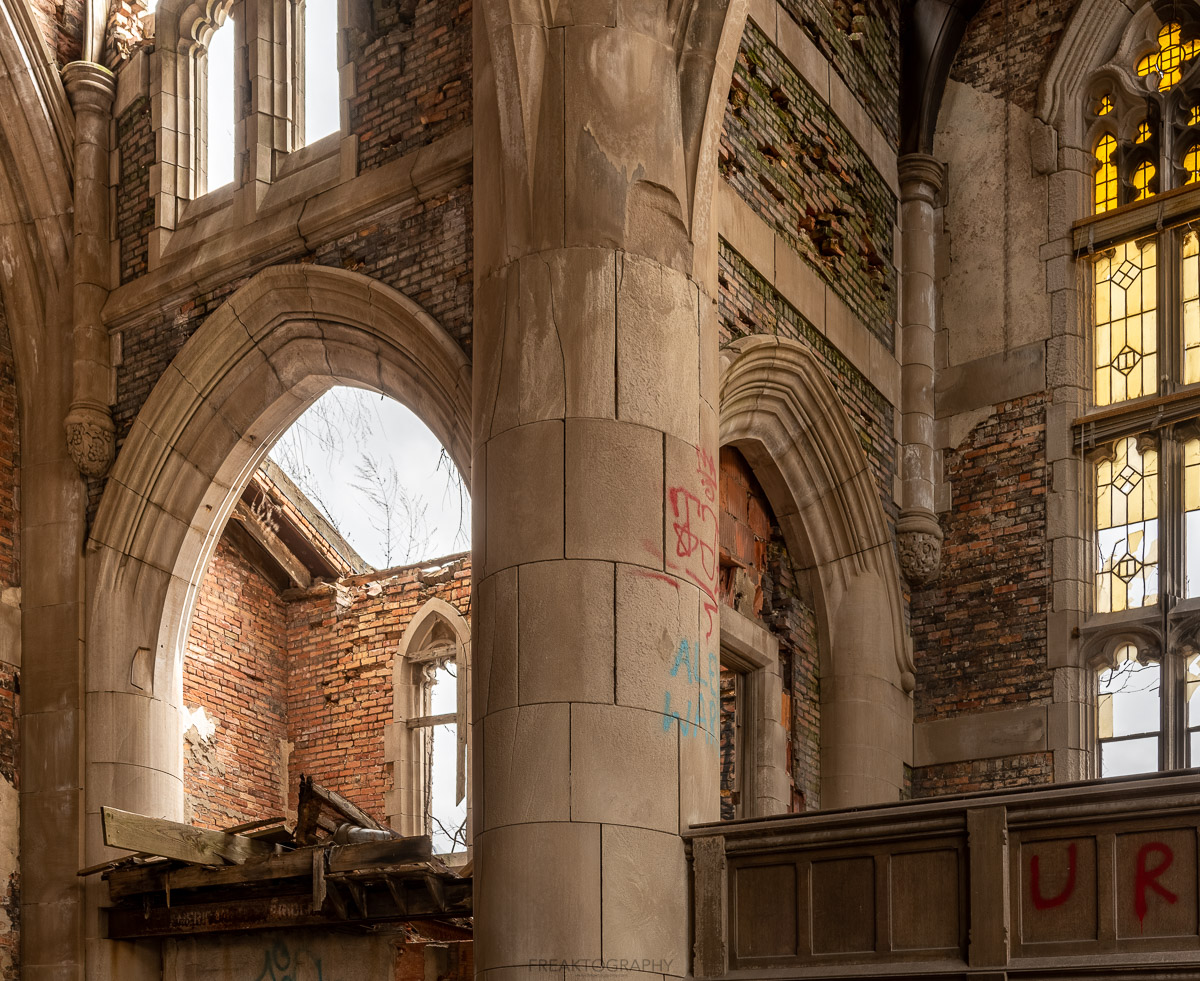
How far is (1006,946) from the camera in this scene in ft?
26.9

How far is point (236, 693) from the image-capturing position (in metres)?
17.4

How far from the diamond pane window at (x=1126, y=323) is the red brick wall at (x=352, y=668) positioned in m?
6.13

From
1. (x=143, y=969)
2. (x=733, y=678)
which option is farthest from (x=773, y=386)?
(x=143, y=969)

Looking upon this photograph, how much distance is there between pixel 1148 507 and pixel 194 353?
7.02 meters

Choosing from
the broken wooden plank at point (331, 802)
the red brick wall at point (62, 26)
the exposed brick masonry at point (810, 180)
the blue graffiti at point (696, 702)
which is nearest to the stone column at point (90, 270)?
the red brick wall at point (62, 26)

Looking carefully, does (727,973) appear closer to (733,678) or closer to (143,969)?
(733,678)

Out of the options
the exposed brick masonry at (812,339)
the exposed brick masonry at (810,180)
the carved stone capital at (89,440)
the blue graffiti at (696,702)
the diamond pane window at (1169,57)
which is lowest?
the blue graffiti at (696,702)

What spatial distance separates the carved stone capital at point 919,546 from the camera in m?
13.7

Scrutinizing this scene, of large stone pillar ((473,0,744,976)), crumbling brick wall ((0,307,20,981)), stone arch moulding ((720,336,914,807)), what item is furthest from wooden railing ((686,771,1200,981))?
crumbling brick wall ((0,307,20,981))

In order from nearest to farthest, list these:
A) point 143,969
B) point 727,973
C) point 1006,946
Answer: point 1006,946, point 727,973, point 143,969

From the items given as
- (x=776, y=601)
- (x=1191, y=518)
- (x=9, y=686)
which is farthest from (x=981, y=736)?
(x=9, y=686)

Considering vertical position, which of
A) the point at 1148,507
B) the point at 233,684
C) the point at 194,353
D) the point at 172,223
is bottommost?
the point at 233,684

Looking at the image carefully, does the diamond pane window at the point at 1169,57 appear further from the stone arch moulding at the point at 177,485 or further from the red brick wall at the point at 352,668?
the red brick wall at the point at 352,668

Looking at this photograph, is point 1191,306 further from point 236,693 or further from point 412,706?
point 236,693
